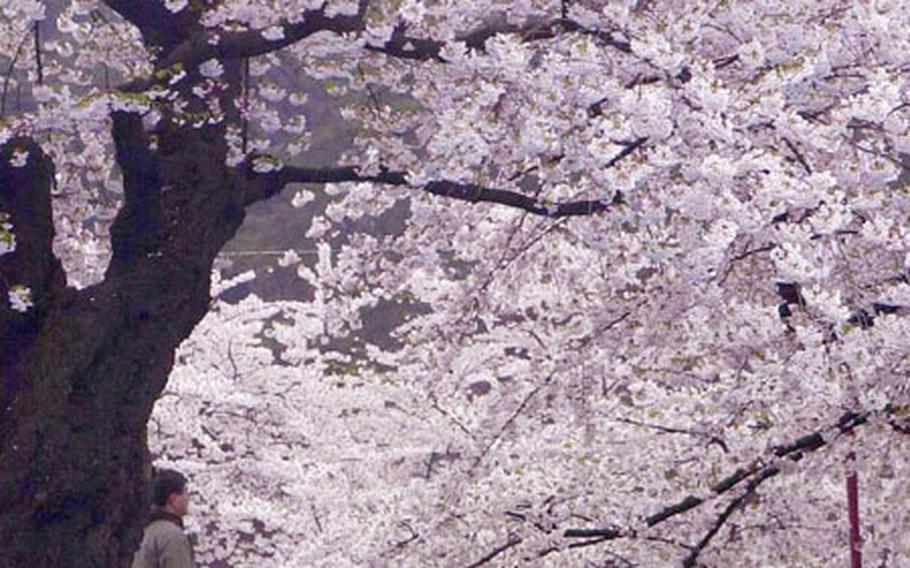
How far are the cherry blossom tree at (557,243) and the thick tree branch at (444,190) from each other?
0.05 feet

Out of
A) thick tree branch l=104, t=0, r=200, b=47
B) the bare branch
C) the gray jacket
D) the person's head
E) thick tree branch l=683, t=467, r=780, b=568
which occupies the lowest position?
the bare branch

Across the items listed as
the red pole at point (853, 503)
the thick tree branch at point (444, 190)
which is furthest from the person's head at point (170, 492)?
the red pole at point (853, 503)

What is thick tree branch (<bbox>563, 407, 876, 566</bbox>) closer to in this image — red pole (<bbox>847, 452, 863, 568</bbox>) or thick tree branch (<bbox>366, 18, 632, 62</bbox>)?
red pole (<bbox>847, 452, 863, 568</bbox>)

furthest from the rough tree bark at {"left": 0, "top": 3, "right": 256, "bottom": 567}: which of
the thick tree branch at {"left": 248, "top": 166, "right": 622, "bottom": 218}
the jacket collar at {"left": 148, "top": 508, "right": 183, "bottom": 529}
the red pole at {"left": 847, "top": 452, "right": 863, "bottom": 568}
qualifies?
the red pole at {"left": 847, "top": 452, "right": 863, "bottom": 568}

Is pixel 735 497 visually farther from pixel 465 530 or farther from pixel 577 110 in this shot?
pixel 577 110

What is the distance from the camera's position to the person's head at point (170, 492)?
23.7 ft

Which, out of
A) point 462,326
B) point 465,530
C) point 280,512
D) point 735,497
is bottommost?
point 280,512

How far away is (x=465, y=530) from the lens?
9.21m

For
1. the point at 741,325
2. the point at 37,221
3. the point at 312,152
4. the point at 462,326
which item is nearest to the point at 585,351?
the point at 462,326

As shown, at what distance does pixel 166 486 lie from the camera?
727 centimetres

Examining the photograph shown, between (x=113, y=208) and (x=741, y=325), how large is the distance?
3.76m

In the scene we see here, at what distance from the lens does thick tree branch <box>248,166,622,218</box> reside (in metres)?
7.00

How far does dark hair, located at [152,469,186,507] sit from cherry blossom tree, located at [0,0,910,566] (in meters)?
0.46

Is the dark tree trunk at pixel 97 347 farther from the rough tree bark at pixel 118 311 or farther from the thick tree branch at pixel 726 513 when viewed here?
the thick tree branch at pixel 726 513
